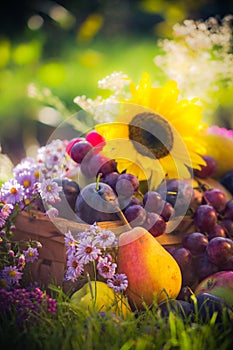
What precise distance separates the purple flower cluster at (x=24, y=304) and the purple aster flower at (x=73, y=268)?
12 cm

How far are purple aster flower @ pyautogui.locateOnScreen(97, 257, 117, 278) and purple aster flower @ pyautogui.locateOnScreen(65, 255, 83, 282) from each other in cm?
5

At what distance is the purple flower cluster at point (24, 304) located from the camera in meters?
1.11

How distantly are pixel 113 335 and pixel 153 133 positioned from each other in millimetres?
695

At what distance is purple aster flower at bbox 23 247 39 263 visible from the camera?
1.28 meters

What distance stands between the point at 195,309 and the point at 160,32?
1367 millimetres

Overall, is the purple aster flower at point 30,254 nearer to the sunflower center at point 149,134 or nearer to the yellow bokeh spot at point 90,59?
the sunflower center at point 149,134

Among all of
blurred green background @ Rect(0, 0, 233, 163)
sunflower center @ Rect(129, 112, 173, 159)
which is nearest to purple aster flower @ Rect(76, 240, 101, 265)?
sunflower center @ Rect(129, 112, 173, 159)

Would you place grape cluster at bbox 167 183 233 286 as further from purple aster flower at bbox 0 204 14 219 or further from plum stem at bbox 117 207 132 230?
purple aster flower at bbox 0 204 14 219

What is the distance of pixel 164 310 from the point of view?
118cm

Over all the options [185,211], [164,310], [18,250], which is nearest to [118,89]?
[185,211]

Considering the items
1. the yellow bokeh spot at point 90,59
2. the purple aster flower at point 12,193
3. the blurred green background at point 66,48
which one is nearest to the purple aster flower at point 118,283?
the purple aster flower at point 12,193

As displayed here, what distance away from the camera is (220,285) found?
1.28m

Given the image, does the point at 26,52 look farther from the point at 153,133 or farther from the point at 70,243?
the point at 70,243

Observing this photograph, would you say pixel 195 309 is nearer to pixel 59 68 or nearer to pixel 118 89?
pixel 118 89
